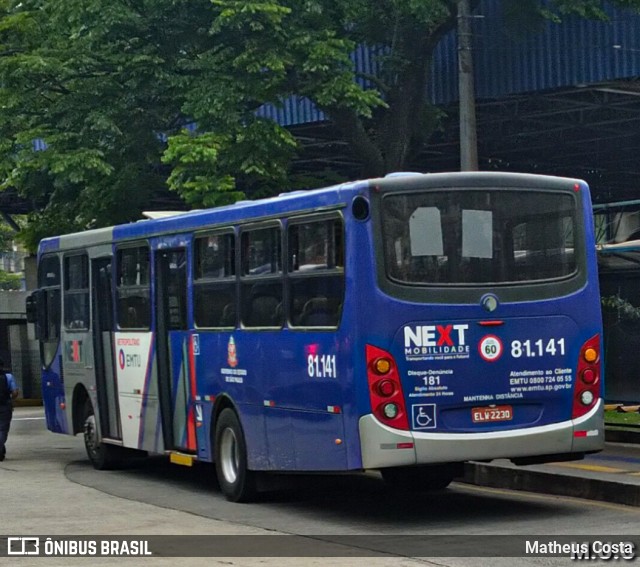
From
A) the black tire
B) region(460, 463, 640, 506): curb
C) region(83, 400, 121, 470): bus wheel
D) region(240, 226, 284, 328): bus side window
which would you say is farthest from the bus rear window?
region(83, 400, 121, 470): bus wheel

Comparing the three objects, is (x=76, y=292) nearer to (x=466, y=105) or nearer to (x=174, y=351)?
(x=174, y=351)

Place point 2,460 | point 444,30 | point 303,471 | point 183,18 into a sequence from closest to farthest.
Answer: point 303,471 < point 2,460 < point 183,18 < point 444,30

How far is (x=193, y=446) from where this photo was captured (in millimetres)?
15578

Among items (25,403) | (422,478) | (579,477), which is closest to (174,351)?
(422,478)

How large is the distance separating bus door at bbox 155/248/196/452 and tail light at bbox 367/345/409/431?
152 inches

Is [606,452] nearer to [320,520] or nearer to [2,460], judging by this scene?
[320,520]

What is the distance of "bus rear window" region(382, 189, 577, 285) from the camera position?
40.7 ft

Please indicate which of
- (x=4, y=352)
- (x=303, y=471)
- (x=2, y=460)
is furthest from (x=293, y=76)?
(x=4, y=352)

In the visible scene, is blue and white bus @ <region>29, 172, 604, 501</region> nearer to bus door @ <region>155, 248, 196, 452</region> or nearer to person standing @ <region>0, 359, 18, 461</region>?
bus door @ <region>155, 248, 196, 452</region>

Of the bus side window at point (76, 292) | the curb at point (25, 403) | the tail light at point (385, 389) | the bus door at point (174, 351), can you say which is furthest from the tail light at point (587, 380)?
the curb at point (25, 403)

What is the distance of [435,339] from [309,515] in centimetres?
230

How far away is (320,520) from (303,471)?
1.52 feet

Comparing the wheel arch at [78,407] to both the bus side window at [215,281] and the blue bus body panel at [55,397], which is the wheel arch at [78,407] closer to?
the blue bus body panel at [55,397]

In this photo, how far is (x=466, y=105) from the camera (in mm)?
22203
